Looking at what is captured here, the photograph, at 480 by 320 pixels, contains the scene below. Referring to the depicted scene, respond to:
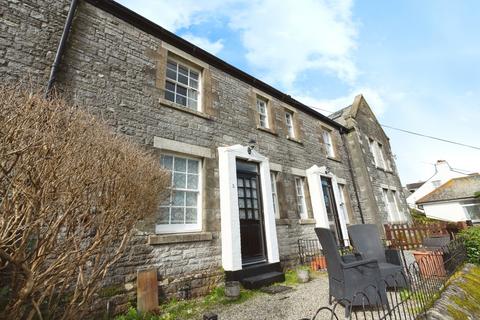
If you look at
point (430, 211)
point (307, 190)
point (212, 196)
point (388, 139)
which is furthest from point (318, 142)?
point (430, 211)

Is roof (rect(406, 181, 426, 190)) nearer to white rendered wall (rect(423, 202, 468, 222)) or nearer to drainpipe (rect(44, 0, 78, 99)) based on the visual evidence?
white rendered wall (rect(423, 202, 468, 222))

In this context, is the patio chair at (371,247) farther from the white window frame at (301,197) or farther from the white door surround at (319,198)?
the white door surround at (319,198)

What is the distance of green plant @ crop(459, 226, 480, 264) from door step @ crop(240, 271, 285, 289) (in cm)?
511

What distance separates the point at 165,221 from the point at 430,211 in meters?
32.0

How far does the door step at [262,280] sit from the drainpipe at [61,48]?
5.90m

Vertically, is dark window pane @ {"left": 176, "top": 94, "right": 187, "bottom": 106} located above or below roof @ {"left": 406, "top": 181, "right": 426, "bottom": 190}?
below

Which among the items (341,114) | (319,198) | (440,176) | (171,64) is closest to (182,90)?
(171,64)

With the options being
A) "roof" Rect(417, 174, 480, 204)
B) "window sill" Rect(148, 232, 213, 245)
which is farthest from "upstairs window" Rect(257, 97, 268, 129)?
"roof" Rect(417, 174, 480, 204)

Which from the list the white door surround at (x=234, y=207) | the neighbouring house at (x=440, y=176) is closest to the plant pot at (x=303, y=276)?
the white door surround at (x=234, y=207)

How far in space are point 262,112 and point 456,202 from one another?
2716 cm

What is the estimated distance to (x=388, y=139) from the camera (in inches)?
709

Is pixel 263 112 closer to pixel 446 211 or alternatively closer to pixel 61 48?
pixel 61 48

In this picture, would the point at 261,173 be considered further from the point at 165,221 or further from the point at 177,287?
the point at 177,287

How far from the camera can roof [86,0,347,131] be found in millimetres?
6125
